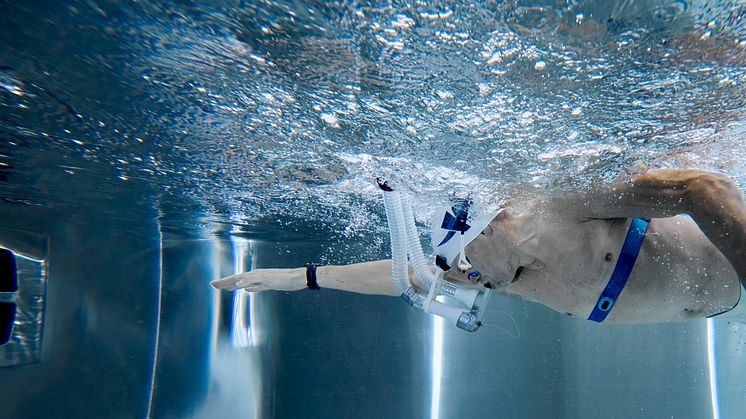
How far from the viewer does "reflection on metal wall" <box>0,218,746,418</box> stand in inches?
328

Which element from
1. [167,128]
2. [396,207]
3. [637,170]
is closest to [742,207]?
[396,207]

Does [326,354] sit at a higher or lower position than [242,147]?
lower

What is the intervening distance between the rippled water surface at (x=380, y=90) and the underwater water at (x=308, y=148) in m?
0.02

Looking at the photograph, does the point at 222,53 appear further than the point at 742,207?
Yes

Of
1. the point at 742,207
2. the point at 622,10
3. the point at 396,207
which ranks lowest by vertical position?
the point at 742,207

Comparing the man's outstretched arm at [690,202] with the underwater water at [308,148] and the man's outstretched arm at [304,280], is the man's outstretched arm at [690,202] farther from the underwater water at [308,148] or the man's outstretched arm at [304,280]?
the man's outstretched arm at [304,280]

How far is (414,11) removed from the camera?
8.47 feet

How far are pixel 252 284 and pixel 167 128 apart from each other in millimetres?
2055

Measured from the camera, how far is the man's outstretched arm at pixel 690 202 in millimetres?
2385

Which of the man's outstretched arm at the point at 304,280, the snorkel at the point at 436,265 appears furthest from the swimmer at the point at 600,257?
the man's outstretched arm at the point at 304,280

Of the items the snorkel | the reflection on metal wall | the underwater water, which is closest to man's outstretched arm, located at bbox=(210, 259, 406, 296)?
the snorkel

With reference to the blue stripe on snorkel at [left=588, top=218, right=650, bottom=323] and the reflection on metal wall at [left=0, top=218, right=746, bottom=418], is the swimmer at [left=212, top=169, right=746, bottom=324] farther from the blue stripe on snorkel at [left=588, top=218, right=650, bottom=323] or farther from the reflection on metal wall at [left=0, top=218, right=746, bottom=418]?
the reflection on metal wall at [left=0, top=218, right=746, bottom=418]

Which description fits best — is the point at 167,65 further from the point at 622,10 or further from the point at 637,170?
the point at 637,170

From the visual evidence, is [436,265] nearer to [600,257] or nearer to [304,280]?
[600,257]
